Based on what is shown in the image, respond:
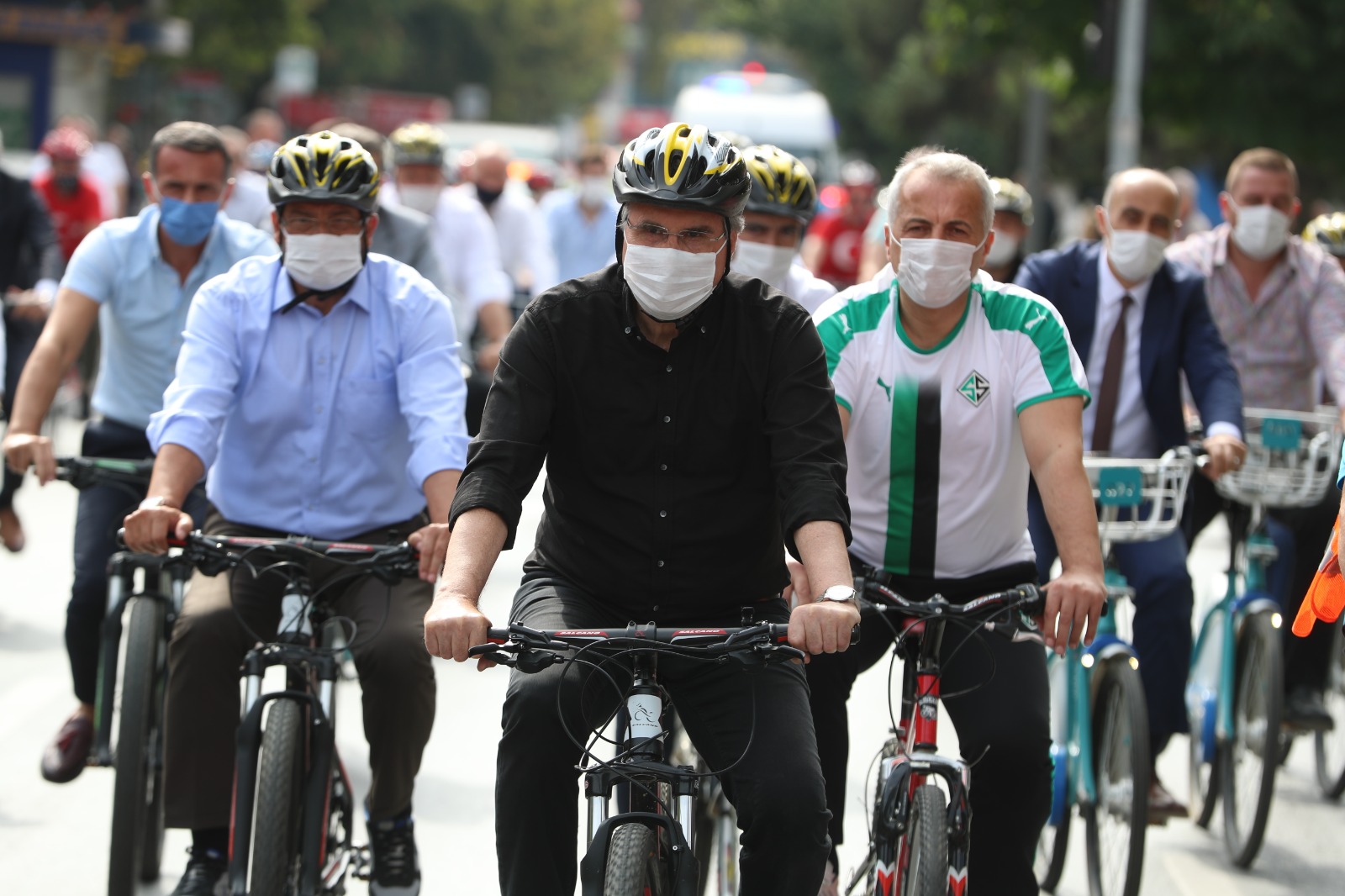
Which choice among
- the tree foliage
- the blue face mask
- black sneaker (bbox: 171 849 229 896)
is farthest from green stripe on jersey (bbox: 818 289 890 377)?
the tree foliage

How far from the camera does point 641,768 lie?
381 cm

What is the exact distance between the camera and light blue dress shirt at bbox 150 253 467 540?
17.0 ft

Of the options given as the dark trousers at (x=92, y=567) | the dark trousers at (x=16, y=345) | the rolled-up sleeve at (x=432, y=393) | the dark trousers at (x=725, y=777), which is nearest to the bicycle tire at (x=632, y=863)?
the dark trousers at (x=725, y=777)

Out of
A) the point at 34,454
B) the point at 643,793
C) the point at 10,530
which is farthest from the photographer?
the point at 10,530

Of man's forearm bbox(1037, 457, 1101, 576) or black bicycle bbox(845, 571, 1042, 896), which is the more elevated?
man's forearm bbox(1037, 457, 1101, 576)

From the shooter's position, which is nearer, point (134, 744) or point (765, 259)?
point (134, 744)

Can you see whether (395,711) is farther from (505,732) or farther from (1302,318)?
(1302,318)

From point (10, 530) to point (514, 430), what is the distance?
609 centimetres

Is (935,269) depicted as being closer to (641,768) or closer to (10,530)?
(641,768)

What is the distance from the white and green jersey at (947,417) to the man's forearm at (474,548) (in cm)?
104

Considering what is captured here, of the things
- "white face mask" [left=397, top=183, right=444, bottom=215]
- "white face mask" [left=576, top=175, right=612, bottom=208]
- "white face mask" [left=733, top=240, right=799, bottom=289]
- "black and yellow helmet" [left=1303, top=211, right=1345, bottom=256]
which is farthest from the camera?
"white face mask" [left=576, top=175, right=612, bottom=208]

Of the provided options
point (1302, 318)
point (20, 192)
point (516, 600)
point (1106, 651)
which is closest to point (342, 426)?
point (516, 600)

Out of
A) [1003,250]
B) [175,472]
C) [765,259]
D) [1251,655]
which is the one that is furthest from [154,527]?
[1003,250]

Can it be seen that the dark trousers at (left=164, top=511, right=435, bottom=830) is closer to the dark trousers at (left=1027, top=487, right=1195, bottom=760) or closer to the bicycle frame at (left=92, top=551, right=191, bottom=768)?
the bicycle frame at (left=92, top=551, right=191, bottom=768)
